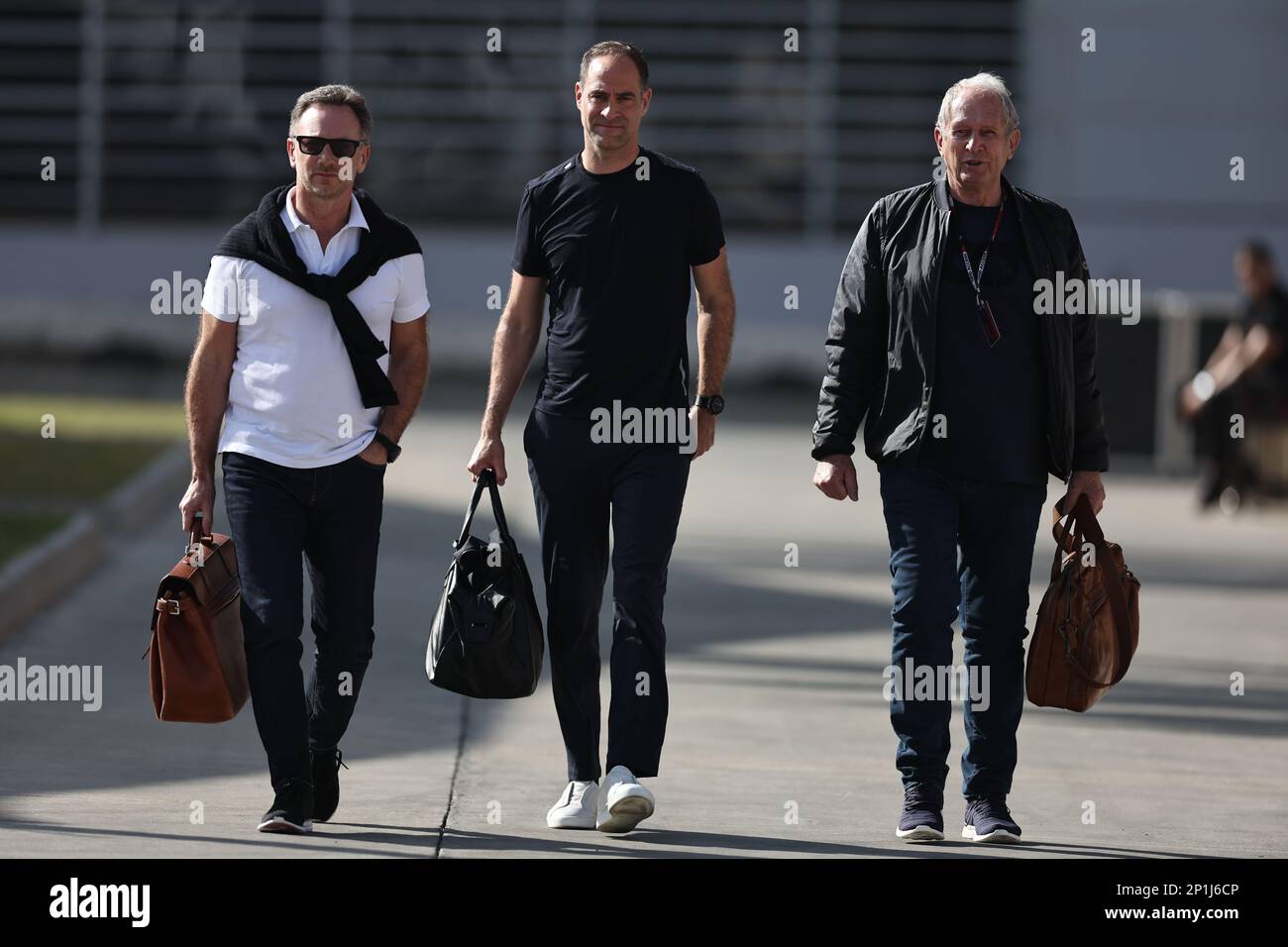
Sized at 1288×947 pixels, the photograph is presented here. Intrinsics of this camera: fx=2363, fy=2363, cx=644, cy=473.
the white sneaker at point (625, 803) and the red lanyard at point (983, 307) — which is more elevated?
the red lanyard at point (983, 307)

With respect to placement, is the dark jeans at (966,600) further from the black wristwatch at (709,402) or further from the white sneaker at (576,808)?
the white sneaker at (576,808)

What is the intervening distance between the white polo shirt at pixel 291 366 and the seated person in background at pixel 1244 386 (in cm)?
1070

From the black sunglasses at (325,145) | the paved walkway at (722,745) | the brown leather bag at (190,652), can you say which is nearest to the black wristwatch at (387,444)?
the brown leather bag at (190,652)

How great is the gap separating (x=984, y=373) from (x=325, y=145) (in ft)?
6.04

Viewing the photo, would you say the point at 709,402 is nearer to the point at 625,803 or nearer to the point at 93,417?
the point at 625,803

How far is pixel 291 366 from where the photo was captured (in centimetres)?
616

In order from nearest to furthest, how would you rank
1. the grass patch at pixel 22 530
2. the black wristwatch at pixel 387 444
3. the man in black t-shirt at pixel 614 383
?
the black wristwatch at pixel 387 444 → the man in black t-shirt at pixel 614 383 → the grass patch at pixel 22 530

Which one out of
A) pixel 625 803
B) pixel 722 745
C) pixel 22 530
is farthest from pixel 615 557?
pixel 22 530

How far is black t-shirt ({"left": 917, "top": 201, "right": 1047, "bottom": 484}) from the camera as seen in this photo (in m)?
6.30

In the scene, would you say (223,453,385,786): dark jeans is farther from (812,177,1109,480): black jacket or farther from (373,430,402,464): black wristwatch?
(812,177,1109,480): black jacket

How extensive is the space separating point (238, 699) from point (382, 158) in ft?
91.9

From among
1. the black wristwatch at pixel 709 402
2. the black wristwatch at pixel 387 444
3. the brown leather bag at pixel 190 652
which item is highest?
the black wristwatch at pixel 709 402

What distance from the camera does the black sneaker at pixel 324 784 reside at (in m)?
6.39
